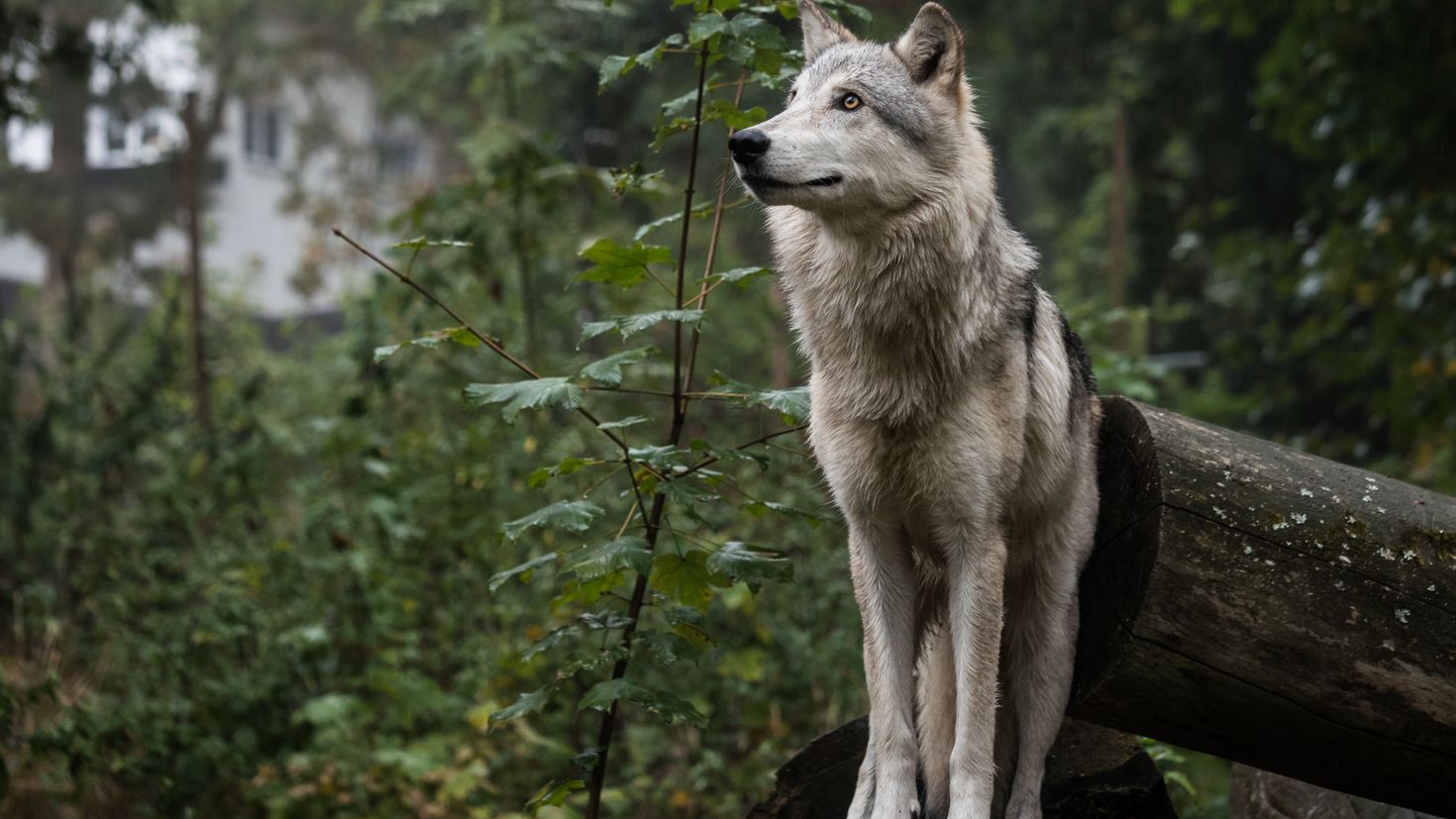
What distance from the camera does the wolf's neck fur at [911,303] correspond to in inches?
139

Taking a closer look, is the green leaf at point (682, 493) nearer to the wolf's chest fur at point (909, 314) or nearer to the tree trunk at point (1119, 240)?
the wolf's chest fur at point (909, 314)

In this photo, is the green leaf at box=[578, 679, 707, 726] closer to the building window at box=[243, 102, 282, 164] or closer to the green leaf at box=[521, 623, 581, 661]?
the green leaf at box=[521, 623, 581, 661]

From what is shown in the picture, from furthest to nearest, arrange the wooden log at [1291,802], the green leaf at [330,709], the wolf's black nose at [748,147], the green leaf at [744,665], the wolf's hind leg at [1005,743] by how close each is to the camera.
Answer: the green leaf at [744,665]
the green leaf at [330,709]
the wooden log at [1291,802]
the wolf's hind leg at [1005,743]
the wolf's black nose at [748,147]

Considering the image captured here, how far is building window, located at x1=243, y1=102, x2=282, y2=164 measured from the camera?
122 feet

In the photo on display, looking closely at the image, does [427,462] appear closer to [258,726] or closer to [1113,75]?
[258,726]

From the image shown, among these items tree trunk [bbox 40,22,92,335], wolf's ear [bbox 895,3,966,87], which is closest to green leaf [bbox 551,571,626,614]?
wolf's ear [bbox 895,3,966,87]

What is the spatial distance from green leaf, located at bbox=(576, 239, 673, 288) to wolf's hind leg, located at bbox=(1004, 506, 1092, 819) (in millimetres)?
1398

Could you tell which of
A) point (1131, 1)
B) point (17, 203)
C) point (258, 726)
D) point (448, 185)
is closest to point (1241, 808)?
point (258, 726)

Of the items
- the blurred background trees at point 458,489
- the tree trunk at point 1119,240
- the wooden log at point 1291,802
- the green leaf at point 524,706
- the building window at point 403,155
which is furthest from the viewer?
the building window at point 403,155

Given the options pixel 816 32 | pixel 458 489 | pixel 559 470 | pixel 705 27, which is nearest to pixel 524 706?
pixel 559 470

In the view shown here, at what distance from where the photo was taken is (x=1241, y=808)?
485 centimetres

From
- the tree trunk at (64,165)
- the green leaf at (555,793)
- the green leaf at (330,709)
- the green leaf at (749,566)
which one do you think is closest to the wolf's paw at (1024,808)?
the green leaf at (749,566)

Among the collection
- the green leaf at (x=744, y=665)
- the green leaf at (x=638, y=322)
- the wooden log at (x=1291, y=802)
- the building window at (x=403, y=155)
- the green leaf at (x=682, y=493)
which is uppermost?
the green leaf at (x=638, y=322)

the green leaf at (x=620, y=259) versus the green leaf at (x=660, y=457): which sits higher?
the green leaf at (x=620, y=259)
